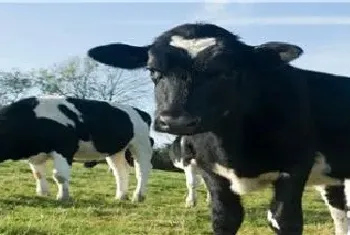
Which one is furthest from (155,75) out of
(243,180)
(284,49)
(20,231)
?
(20,231)

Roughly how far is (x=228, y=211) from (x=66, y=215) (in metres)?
4.75

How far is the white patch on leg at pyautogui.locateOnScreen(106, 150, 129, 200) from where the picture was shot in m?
18.1

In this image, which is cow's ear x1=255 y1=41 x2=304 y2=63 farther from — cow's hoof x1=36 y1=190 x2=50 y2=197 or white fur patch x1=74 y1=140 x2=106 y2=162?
white fur patch x1=74 y1=140 x2=106 y2=162

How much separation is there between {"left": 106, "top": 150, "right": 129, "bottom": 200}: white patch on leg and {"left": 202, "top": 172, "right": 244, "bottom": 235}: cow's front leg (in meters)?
10.6

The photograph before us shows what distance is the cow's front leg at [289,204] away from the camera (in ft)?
21.0

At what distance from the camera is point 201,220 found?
10969mm

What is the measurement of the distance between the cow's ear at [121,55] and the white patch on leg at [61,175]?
9638 millimetres

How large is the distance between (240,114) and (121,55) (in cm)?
119

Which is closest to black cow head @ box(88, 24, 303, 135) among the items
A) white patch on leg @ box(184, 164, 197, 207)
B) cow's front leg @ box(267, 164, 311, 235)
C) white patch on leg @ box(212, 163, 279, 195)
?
white patch on leg @ box(212, 163, 279, 195)

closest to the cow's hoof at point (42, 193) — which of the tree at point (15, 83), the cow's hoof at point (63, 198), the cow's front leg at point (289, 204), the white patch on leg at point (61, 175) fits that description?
the white patch on leg at point (61, 175)

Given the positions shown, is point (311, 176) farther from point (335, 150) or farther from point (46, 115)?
point (46, 115)

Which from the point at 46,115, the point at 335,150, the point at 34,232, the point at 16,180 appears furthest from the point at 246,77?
the point at 16,180

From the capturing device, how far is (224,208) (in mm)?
6879

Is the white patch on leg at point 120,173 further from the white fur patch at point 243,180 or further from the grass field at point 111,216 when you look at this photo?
the white fur patch at point 243,180
